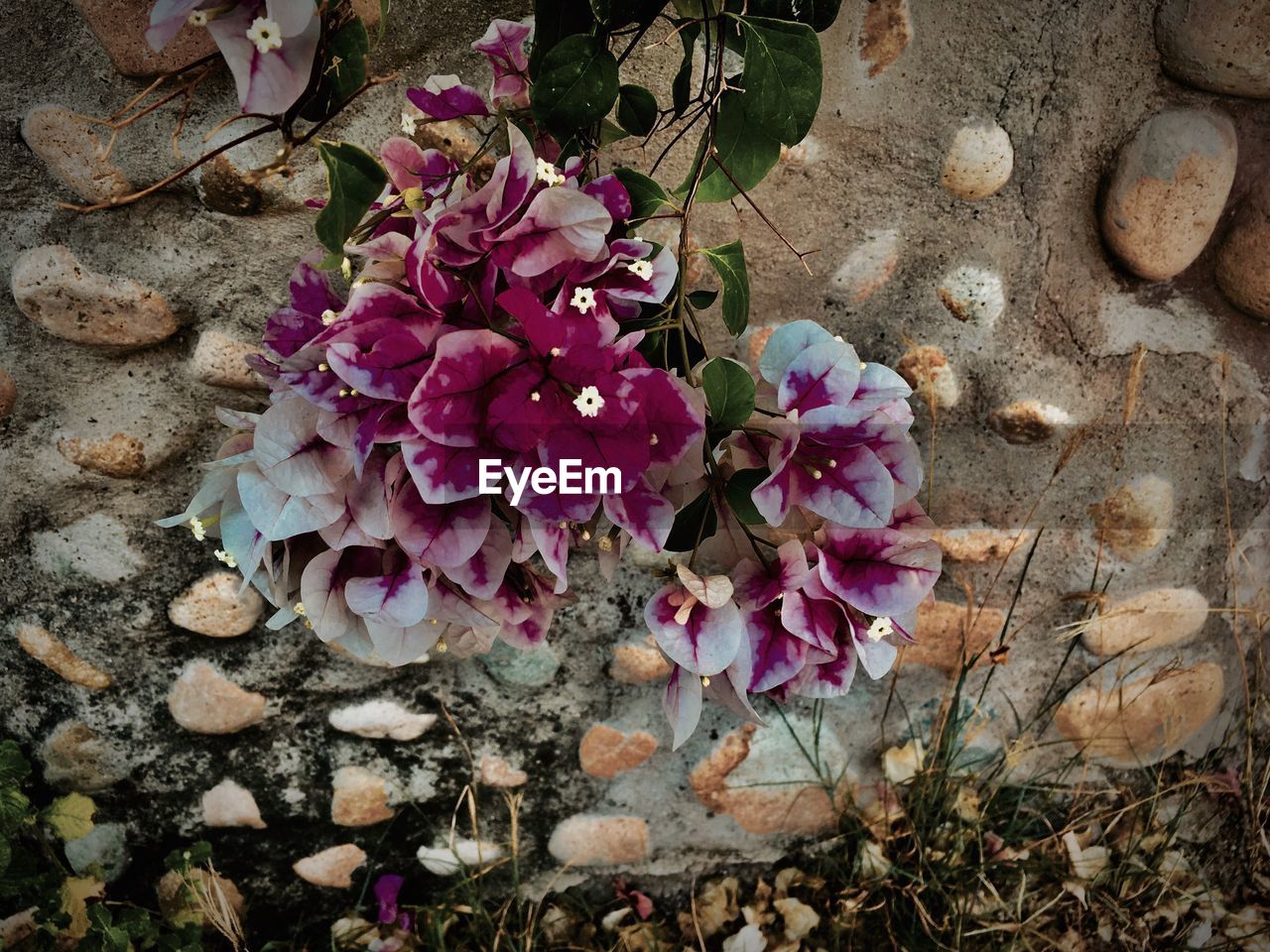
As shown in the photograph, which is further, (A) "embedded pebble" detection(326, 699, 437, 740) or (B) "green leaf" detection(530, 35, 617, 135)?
(A) "embedded pebble" detection(326, 699, 437, 740)

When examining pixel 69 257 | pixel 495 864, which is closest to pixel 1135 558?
pixel 495 864

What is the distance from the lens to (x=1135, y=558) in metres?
1.03

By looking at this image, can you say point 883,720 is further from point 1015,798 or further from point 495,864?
point 495,864

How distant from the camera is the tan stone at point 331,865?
3.67 ft

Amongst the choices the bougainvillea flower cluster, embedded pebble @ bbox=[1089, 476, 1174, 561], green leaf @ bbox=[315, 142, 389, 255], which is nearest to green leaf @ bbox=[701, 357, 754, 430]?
the bougainvillea flower cluster

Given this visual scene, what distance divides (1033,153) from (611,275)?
1.67 feet

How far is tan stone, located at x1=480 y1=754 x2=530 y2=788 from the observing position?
1095 mm

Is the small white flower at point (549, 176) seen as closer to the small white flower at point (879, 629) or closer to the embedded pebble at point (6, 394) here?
the small white flower at point (879, 629)

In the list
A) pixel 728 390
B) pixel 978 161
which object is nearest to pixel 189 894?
pixel 728 390

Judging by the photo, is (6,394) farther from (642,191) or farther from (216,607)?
(642,191)

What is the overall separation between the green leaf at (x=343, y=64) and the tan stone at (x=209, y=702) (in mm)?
706

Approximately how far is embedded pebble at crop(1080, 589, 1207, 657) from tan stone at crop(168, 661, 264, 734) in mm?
1031

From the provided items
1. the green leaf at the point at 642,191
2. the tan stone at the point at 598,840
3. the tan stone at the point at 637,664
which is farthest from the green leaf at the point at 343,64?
the tan stone at the point at 598,840

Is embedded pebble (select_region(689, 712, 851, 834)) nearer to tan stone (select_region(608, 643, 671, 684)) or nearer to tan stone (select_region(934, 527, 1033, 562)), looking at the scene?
tan stone (select_region(608, 643, 671, 684))
